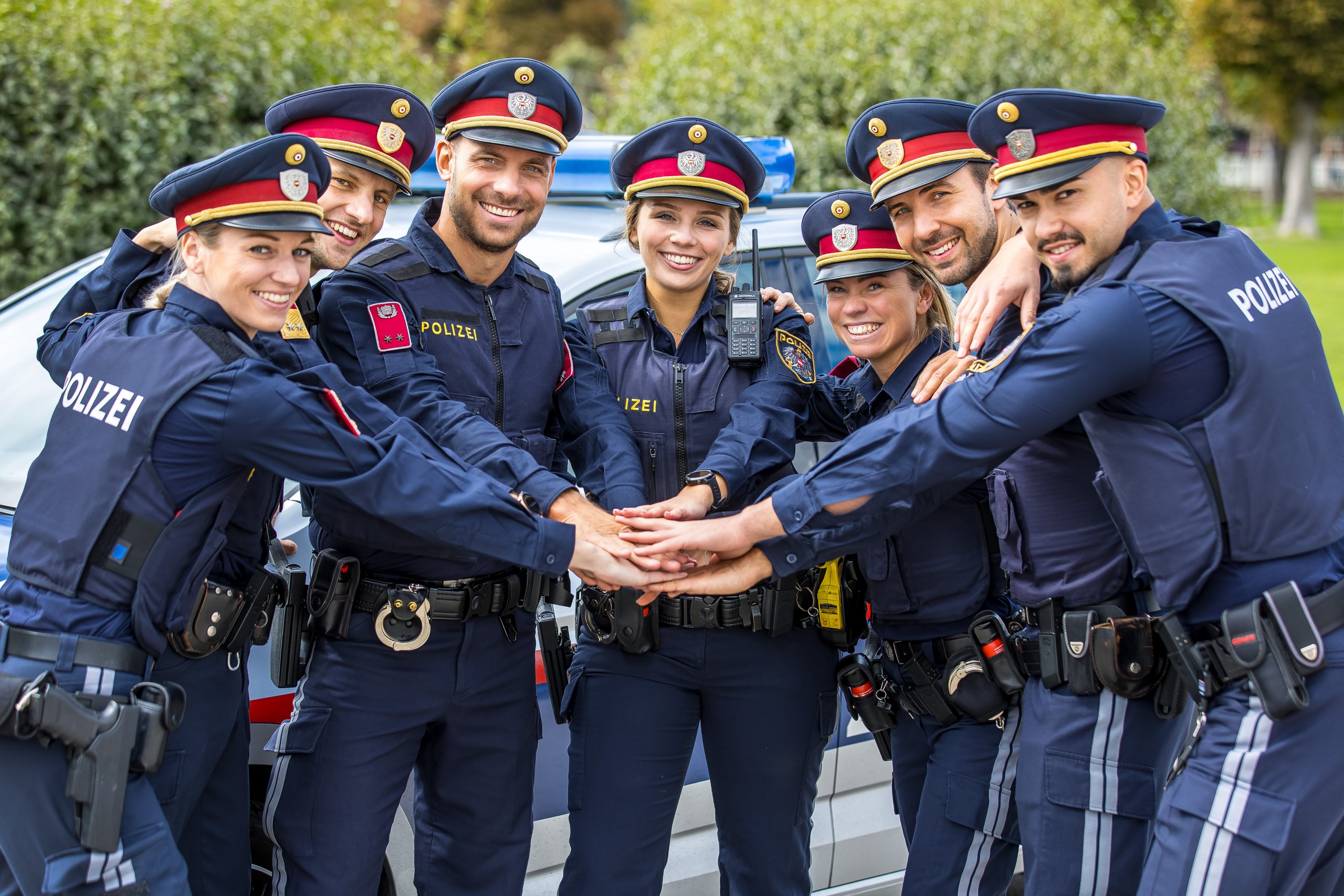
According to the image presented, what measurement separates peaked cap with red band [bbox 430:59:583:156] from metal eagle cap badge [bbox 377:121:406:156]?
14 cm

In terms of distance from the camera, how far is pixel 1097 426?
2.49 m

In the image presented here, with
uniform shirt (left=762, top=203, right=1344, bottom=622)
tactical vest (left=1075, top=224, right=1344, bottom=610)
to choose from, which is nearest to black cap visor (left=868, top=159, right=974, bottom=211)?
uniform shirt (left=762, top=203, right=1344, bottom=622)

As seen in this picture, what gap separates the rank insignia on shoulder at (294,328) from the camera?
109 inches

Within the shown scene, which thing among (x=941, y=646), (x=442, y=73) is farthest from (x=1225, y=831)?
(x=442, y=73)

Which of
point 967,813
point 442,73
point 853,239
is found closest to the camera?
point 967,813

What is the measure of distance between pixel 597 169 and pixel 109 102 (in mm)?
3502

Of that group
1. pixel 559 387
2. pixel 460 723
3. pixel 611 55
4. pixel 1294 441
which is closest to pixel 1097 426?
pixel 1294 441

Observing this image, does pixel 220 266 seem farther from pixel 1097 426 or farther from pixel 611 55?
pixel 611 55

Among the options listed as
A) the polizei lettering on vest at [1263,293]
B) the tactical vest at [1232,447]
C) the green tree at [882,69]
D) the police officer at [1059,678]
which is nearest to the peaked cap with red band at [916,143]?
the police officer at [1059,678]

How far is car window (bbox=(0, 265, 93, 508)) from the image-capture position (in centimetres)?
331

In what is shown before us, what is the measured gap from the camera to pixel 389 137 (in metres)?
3.08

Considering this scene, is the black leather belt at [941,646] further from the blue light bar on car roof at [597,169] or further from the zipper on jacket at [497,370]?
the blue light bar on car roof at [597,169]

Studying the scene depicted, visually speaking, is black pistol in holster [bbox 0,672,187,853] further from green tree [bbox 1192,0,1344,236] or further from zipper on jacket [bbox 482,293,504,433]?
green tree [bbox 1192,0,1344,236]

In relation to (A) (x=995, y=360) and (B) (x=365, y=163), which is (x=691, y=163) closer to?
(B) (x=365, y=163)
